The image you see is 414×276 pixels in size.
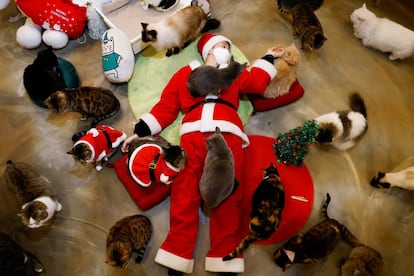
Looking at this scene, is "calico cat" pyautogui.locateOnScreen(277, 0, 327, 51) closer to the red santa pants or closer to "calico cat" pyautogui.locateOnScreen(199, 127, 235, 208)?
the red santa pants

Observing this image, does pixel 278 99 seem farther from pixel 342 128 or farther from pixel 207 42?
pixel 207 42

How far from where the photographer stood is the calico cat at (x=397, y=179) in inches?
79.9

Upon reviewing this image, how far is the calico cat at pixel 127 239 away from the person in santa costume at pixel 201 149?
0.12 metres

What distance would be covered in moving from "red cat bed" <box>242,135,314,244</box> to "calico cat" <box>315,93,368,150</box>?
0.25 meters

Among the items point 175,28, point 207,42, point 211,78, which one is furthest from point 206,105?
point 175,28

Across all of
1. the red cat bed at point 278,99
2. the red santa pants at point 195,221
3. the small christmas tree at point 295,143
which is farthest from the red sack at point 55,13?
the small christmas tree at point 295,143

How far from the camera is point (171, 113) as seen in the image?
7.22 feet

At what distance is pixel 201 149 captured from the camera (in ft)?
6.58

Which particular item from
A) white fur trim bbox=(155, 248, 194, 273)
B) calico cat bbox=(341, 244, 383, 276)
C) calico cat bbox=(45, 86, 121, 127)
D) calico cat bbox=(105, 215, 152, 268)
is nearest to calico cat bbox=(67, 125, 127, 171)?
calico cat bbox=(45, 86, 121, 127)

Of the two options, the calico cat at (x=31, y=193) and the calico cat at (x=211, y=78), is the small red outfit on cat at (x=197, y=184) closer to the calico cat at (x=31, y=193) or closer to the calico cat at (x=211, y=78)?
the calico cat at (x=211, y=78)

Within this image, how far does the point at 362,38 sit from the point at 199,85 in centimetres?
131

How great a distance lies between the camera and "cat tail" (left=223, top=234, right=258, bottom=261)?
1.88 metres

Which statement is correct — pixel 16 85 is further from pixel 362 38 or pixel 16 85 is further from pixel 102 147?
pixel 362 38

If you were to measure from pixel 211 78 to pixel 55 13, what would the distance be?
1.13 meters
